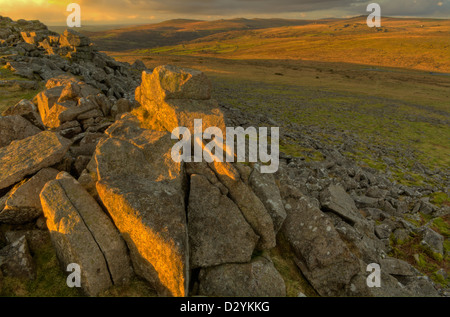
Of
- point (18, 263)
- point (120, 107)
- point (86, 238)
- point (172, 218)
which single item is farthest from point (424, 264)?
point (120, 107)

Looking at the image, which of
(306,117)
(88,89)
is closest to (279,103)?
(306,117)

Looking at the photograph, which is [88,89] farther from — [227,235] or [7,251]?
[227,235]

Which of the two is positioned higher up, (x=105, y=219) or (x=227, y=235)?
(x=105, y=219)

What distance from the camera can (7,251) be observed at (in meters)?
10.1

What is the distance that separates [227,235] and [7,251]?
8.50 m

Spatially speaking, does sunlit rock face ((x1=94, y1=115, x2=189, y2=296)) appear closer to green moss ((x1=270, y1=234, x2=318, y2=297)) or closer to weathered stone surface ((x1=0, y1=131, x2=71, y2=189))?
weathered stone surface ((x1=0, y1=131, x2=71, y2=189))

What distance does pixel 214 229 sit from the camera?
10641 millimetres

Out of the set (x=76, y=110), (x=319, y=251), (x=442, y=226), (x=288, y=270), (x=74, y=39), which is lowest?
(x=442, y=226)

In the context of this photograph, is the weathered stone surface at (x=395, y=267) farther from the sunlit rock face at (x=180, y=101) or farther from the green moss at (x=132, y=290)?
the green moss at (x=132, y=290)

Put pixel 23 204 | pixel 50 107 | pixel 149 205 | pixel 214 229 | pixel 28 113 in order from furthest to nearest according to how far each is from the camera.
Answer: pixel 50 107, pixel 28 113, pixel 23 204, pixel 214 229, pixel 149 205

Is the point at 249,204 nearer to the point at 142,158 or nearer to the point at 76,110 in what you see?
the point at 142,158

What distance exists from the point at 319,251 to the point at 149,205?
24.2 feet

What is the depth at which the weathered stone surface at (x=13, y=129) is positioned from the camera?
16.1 m

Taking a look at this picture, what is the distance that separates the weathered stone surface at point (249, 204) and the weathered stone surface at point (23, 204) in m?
7.90
